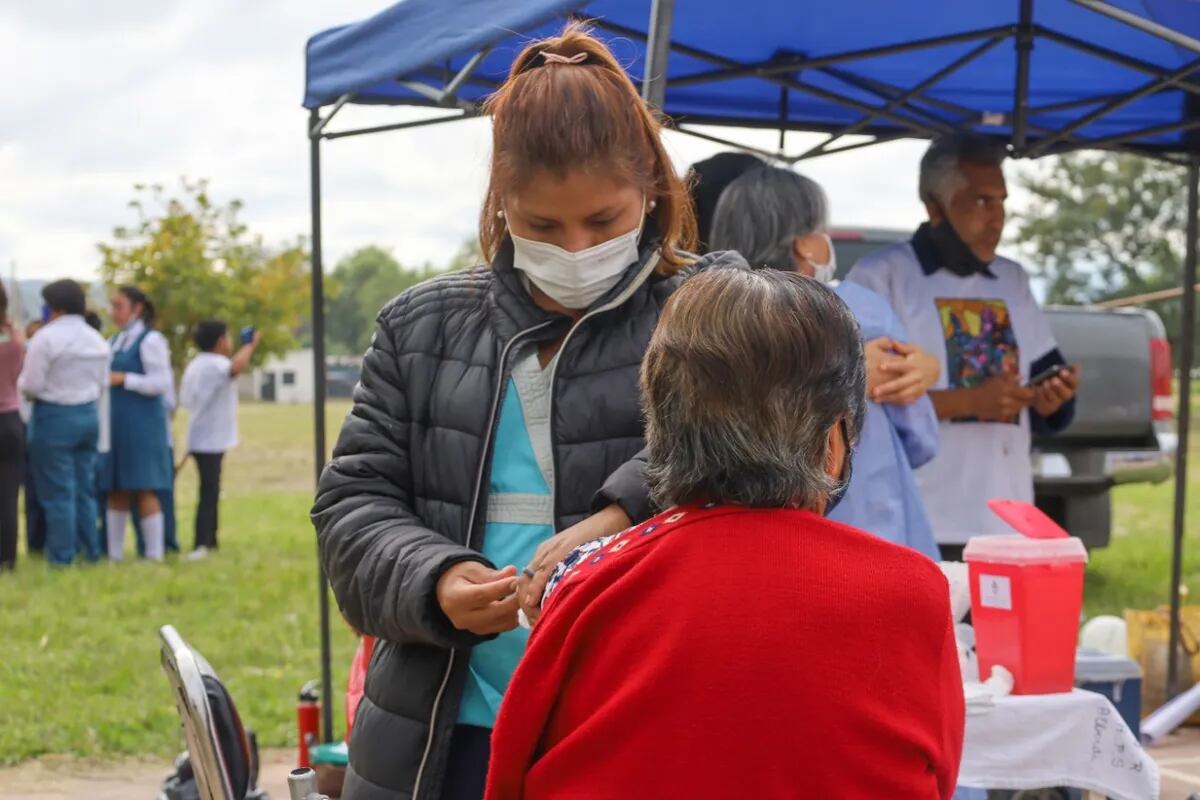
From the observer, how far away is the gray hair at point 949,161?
3.97m

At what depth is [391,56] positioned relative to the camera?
142 inches

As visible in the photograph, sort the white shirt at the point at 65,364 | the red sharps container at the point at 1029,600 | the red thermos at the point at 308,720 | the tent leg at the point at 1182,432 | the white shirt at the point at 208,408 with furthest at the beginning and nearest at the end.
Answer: the white shirt at the point at 208,408, the white shirt at the point at 65,364, the tent leg at the point at 1182,432, the red thermos at the point at 308,720, the red sharps container at the point at 1029,600

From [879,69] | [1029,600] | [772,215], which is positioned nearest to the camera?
[1029,600]

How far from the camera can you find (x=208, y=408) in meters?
10.0

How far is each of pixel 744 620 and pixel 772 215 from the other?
183 centimetres

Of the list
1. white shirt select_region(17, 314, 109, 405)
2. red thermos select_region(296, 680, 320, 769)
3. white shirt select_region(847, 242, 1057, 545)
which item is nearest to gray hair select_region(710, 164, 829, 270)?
white shirt select_region(847, 242, 1057, 545)

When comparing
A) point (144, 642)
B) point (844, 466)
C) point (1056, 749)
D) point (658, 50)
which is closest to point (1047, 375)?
point (1056, 749)

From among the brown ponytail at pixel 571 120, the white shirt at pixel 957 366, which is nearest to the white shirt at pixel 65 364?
the white shirt at pixel 957 366

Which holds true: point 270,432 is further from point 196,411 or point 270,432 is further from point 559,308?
point 559,308

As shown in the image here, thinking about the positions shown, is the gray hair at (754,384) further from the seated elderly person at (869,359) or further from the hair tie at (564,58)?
the seated elderly person at (869,359)

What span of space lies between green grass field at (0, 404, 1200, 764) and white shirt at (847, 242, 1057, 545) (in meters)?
2.78

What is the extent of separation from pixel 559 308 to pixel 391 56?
1900mm

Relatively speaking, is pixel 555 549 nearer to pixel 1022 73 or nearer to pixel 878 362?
pixel 878 362

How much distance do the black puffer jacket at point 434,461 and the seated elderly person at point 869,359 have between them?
1.05m
